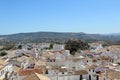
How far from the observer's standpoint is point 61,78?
34.7m

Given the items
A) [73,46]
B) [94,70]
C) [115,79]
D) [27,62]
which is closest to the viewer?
[115,79]

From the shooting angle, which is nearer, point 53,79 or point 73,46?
point 53,79

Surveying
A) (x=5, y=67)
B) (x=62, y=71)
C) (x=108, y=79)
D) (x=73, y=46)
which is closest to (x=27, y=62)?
(x=5, y=67)

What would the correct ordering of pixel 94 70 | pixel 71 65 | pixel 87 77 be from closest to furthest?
pixel 87 77, pixel 94 70, pixel 71 65

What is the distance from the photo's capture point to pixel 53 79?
112ft

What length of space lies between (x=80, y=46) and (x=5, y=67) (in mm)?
54710

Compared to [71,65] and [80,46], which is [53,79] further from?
[80,46]

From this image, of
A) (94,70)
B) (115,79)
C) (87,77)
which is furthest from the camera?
(94,70)

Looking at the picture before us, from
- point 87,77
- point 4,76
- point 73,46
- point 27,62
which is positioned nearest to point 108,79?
point 87,77

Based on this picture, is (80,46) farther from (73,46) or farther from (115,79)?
(115,79)

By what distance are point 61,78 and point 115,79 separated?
823 cm

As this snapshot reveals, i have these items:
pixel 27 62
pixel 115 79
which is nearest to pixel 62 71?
pixel 115 79

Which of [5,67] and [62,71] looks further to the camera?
[5,67]

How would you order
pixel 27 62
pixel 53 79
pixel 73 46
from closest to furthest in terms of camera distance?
pixel 53 79
pixel 27 62
pixel 73 46
